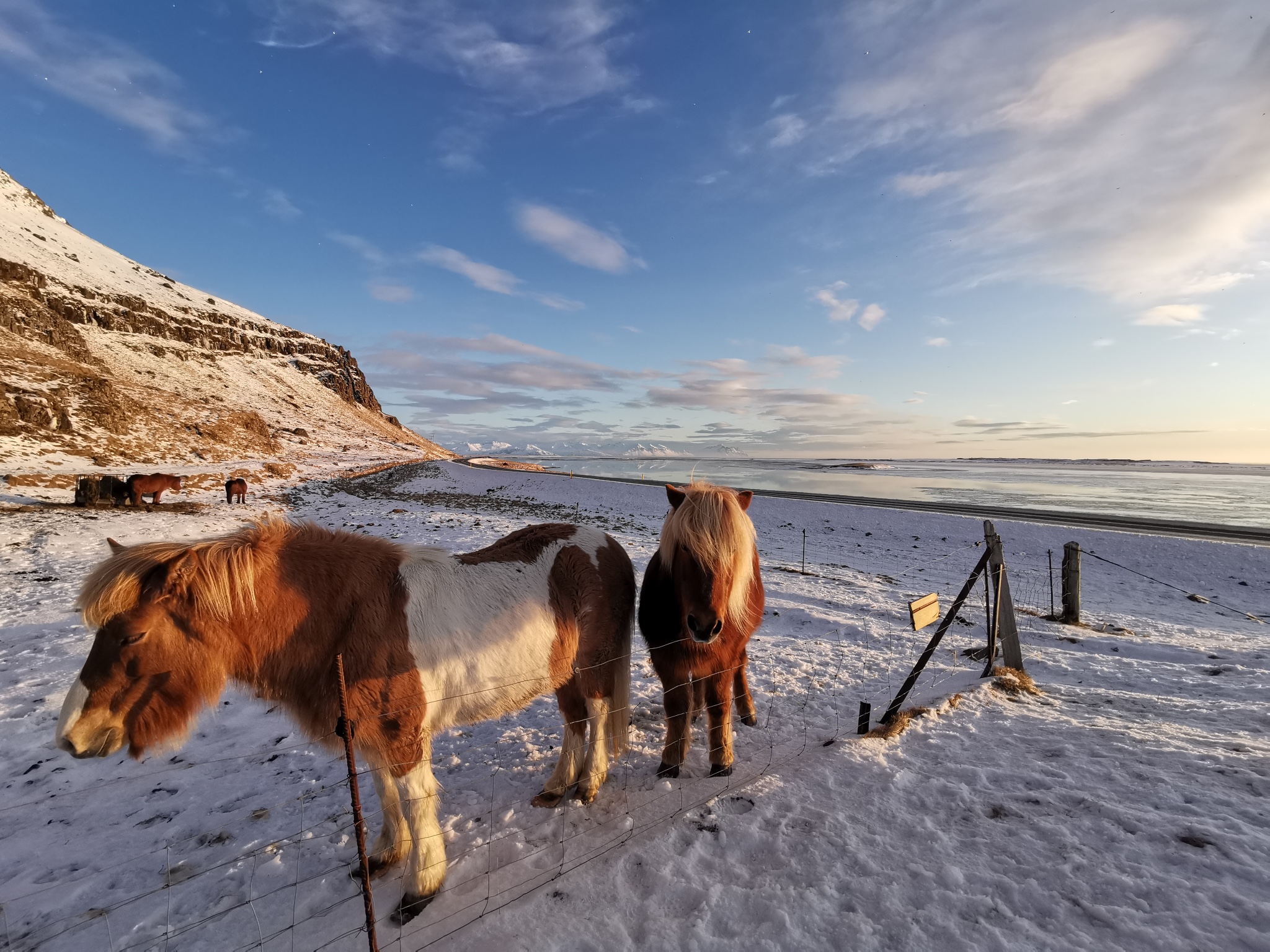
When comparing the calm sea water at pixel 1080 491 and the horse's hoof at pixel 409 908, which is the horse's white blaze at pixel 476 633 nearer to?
the horse's hoof at pixel 409 908

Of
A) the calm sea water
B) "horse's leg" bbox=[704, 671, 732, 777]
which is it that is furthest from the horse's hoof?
the calm sea water

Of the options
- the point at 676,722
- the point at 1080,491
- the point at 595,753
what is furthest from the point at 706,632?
the point at 1080,491

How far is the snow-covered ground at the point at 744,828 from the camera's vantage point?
87.2 inches

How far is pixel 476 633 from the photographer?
2797mm

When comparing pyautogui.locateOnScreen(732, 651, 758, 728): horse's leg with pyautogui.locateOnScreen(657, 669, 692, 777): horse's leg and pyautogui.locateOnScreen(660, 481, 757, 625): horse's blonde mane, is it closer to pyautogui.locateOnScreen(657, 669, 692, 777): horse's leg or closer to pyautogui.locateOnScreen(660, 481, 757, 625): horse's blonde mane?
pyautogui.locateOnScreen(657, 669, 692, 777): horse's leg

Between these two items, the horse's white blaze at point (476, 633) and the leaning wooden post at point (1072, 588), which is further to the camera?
the leaning wooden post at point (1072, 588)

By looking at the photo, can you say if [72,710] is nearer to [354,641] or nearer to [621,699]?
[354,641]

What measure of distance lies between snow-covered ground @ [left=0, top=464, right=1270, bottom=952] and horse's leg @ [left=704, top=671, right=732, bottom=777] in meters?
0.09

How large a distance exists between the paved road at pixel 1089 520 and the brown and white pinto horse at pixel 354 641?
1627 centimetres

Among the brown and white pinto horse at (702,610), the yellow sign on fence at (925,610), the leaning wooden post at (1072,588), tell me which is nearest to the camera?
the brown and white pinto horse at (702,610)

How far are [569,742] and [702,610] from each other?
1.48 metres

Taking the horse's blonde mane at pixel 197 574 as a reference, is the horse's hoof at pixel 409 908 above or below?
below

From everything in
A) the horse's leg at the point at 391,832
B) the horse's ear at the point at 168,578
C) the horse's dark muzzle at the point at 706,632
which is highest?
the horse's ear at the point at 168,578

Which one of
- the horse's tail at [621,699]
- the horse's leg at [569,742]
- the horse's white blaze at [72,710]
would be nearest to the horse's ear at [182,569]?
the horse's white blaze at [72,710]
